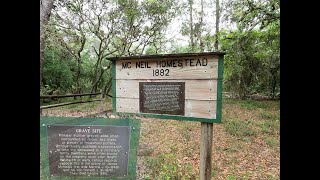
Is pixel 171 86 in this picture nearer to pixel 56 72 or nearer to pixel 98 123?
pixel 98 123

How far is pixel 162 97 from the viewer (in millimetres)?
2301

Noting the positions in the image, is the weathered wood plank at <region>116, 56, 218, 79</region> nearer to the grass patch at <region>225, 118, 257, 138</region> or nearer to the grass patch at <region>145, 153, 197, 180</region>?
the grass patch at <region>145, 153, 197, 180</region>

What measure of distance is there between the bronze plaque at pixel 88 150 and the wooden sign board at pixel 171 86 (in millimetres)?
400

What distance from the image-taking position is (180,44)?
12.4 metres

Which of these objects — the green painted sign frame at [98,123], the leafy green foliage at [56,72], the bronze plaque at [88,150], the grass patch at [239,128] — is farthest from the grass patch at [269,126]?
the leafy green foliage at [56,72]

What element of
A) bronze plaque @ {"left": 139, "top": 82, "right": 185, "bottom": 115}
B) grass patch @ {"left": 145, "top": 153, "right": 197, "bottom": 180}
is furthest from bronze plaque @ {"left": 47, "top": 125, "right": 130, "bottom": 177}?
grass patch @ {"left": 145, "top": 153, "right": 197, "bottom": 180}

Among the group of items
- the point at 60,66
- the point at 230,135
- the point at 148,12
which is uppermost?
the point at 148,12

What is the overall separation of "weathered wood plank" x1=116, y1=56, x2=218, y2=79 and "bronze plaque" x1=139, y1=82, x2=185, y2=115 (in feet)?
0.30

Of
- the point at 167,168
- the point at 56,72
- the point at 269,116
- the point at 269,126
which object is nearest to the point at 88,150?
the point at 167,168
